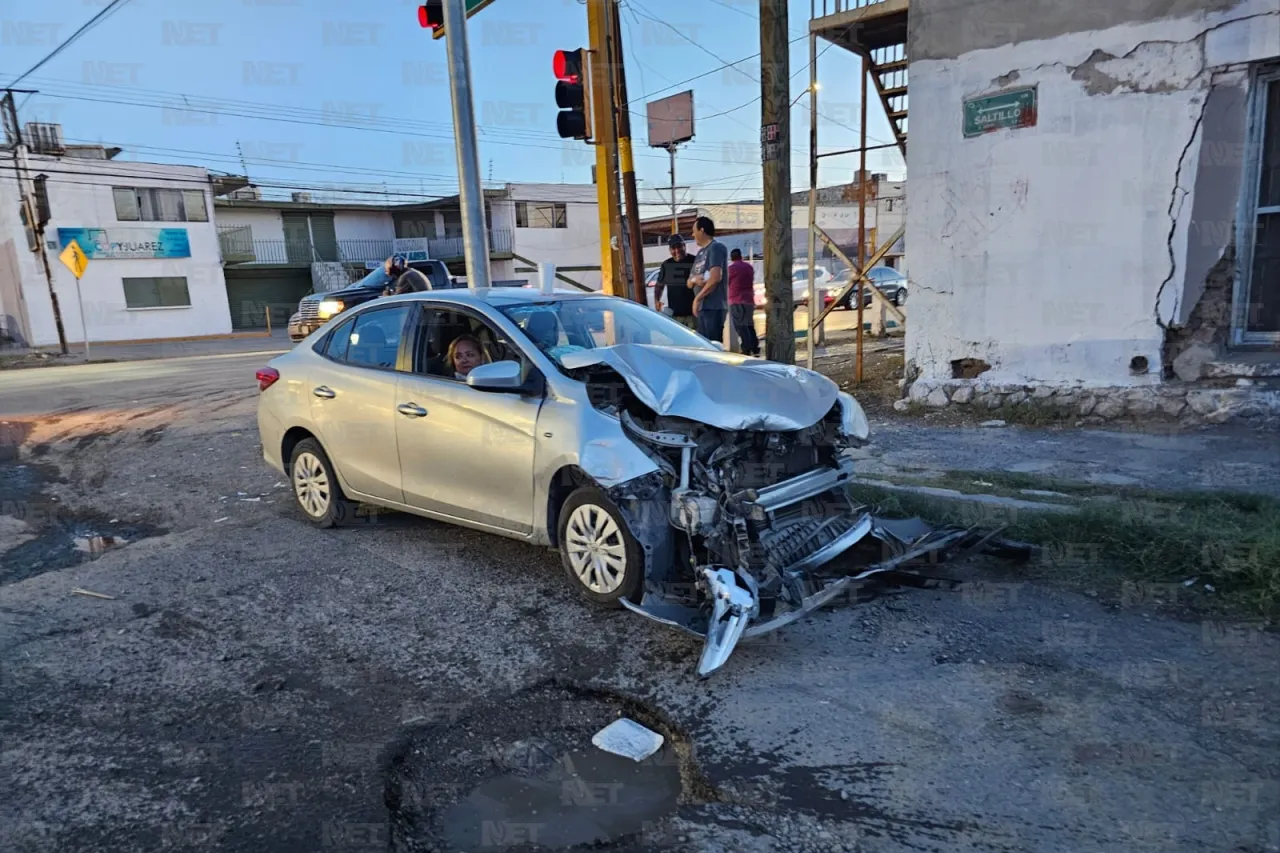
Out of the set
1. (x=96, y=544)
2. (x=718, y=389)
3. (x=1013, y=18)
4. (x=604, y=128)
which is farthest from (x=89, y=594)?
(x=1013, y=18)

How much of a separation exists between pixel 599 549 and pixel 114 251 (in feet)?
124

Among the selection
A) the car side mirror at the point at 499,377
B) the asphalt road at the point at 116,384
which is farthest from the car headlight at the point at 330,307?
the car side mirror at the point at 499,377

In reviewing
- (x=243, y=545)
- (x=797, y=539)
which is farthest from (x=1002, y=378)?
(x=243, y=545)

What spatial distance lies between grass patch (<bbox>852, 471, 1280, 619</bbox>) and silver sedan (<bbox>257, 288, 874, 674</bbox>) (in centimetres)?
109

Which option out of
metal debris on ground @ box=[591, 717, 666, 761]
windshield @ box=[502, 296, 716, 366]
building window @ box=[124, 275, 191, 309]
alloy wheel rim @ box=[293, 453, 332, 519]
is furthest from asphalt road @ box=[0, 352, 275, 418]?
building window @ box=[124, 275, 191, 309]

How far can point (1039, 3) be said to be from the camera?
24.9 feet

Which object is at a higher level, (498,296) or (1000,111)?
(1000,111)

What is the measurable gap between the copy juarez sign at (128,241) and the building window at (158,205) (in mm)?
544

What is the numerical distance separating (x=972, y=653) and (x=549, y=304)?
10.2 ft

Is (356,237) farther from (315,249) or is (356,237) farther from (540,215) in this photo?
(540,215)

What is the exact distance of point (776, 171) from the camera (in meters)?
6.60

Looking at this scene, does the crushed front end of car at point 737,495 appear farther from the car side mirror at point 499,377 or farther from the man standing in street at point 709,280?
the man standing in street at point 709,280

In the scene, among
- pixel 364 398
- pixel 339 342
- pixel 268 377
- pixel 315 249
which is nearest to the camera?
pixel 364 398

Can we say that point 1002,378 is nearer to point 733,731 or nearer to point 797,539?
point 797,539
